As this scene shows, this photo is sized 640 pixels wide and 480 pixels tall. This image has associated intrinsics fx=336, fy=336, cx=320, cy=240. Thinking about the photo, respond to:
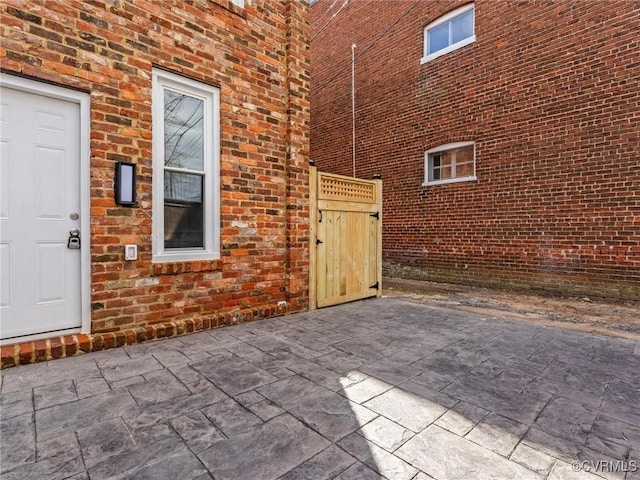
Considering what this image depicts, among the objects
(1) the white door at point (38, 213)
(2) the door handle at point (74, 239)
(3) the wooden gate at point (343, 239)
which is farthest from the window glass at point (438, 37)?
(2) the door handle at point (74, 239)

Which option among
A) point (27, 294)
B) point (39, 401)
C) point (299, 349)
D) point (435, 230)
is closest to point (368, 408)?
point (299, 349)

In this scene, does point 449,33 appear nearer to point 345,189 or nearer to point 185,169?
point 345,189

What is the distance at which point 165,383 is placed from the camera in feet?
7.27

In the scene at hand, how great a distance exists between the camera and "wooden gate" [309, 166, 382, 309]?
14.6 ft

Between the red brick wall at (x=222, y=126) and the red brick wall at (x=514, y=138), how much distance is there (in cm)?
419

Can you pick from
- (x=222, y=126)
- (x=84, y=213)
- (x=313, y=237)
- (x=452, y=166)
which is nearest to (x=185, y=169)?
(x=222, y=126)

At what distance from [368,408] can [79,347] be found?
2324 mm

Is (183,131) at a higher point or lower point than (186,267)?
higher

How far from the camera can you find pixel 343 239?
4.80m

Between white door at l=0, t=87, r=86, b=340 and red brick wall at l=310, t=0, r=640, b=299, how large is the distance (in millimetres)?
6574

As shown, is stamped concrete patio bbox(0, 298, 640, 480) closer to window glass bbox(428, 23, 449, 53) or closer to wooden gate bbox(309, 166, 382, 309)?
wooden gate bbox(309, 166, 382, 309)

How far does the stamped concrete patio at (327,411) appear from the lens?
1.47 meters

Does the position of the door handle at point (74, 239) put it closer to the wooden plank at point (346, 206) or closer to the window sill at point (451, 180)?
the wooden plank at point (346, 206)

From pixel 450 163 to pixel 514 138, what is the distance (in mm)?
1352
